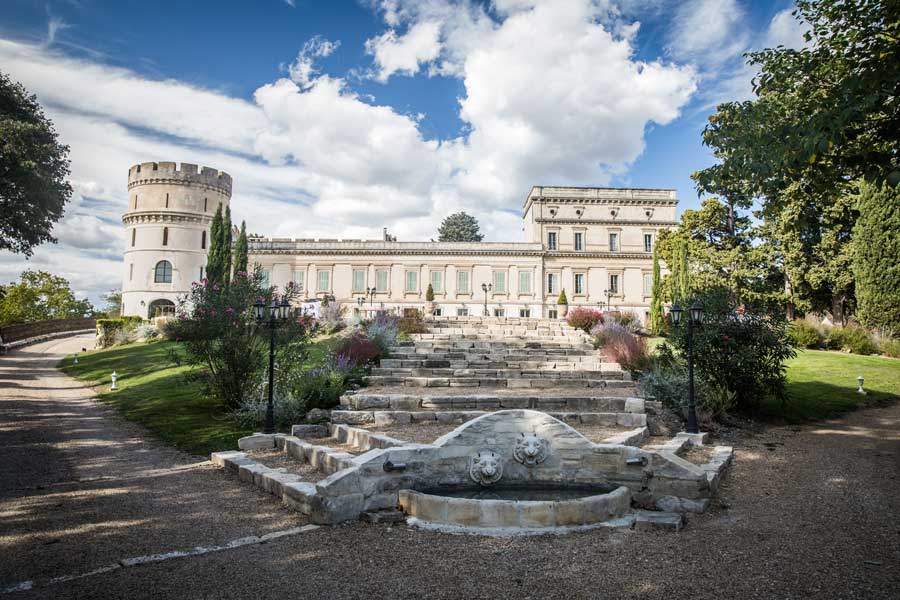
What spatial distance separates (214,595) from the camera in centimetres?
359

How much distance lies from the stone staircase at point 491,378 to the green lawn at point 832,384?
384 centimetres

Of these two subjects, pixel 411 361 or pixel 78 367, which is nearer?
pixel 411 361

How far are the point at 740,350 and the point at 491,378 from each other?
5.04 m

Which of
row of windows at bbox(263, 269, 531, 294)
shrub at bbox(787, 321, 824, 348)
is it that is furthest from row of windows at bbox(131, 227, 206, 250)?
shrub at bbox(787, 321, 824, 348)

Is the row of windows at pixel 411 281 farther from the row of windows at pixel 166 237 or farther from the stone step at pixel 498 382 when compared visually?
the stone step at pixel 498 382

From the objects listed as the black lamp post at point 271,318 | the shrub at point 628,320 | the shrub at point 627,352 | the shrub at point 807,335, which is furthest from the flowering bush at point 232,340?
the shrub at point 807,335

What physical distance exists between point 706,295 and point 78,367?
2111 cm

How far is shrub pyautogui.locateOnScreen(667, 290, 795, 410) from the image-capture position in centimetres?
1038

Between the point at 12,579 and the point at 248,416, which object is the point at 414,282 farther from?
the point at 12,579

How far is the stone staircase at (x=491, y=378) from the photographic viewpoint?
9180 millimetres

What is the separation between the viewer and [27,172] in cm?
1398

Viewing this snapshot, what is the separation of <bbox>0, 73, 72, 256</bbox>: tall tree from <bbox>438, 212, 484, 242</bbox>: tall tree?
1710 inches

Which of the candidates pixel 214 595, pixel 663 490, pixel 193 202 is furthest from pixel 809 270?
pixel 193 202

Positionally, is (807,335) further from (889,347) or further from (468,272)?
(468,272)
